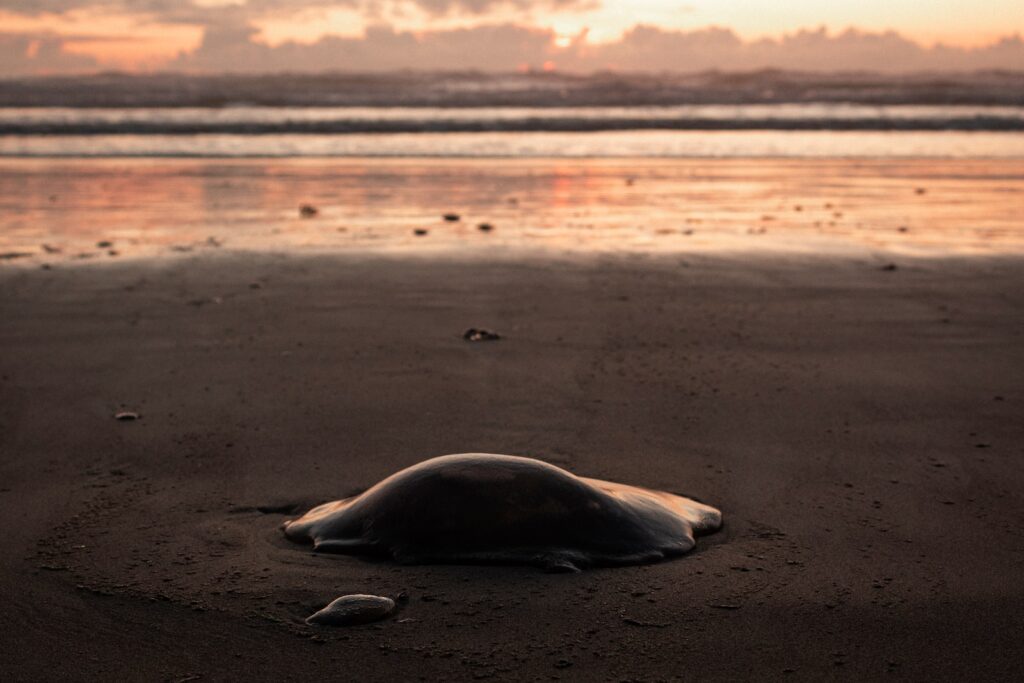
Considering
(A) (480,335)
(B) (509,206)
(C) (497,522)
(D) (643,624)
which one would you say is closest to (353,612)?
(C) (497,522)

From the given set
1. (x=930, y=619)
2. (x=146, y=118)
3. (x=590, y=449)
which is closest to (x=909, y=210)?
(x=590, y=449)

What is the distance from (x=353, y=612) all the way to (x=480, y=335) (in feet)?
9.59

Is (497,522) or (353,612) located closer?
(353,612)

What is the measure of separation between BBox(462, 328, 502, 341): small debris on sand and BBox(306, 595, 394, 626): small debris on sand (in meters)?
2.83

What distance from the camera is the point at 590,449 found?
379cm

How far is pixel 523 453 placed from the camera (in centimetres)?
371

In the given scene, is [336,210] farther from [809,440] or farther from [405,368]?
[809,440]

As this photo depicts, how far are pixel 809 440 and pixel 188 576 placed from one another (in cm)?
230

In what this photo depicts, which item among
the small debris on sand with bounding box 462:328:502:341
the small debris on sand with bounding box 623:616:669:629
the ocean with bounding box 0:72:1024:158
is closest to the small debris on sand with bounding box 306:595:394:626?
the small debris on sand with bounding box 623:616:669:629

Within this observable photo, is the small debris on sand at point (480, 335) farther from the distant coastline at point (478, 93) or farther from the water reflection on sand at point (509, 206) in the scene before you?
the distant coastline at point (478, 93)

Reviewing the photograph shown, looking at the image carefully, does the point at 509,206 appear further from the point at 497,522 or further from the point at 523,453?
the point at 497,522

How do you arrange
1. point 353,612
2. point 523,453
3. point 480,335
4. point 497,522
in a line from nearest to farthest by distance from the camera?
point 353,612 < point 497,522 < point 523,453 < point 480,335

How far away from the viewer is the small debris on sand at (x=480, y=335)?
5.32 m

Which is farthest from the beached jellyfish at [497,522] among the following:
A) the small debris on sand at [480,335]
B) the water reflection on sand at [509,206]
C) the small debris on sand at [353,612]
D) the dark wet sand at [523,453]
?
the water reflection on sand at [509,206]
